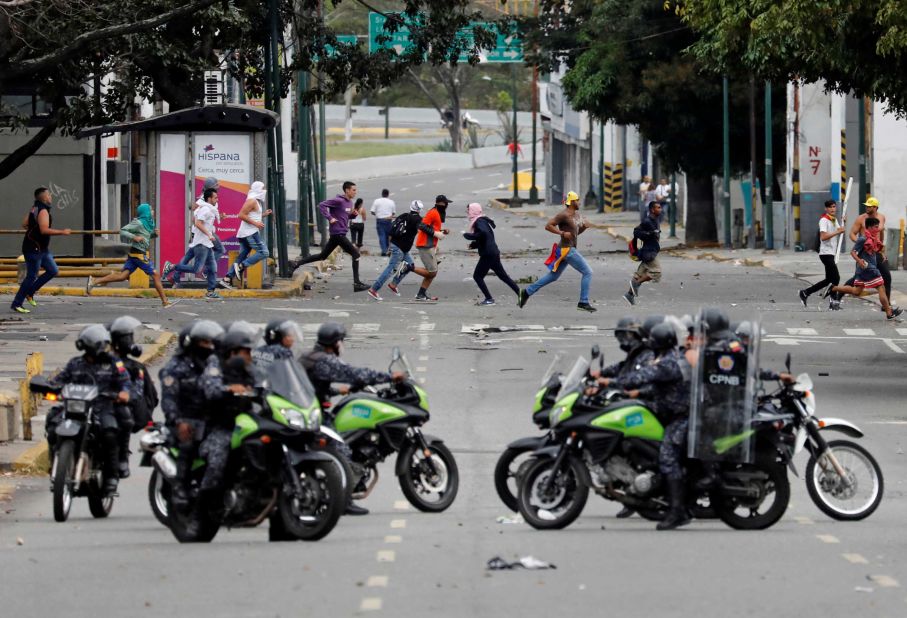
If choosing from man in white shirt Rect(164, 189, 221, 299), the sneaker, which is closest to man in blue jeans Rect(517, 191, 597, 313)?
the sneaker

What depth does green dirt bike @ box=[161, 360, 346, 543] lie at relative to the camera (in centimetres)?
1079

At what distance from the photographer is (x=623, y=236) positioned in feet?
181

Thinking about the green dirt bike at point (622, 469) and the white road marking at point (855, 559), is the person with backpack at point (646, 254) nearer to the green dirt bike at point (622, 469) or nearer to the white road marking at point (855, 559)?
the green dirt bike at point (622, 469)

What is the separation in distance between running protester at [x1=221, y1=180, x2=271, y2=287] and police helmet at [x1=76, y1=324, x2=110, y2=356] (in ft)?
55.3

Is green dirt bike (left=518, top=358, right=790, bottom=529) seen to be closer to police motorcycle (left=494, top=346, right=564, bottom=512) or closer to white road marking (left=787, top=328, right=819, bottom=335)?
police motorcycle (left=494, top=346, right=564, bottom=512)

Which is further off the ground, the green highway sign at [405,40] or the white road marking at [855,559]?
the green highway sign at [405,40]

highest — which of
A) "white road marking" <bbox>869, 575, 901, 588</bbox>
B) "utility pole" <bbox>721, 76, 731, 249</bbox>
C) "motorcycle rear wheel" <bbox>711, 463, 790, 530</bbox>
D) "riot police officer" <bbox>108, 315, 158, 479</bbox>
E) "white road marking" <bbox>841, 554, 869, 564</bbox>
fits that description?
"utility pole" <bbox>721, 76, 731, 249</bbox>

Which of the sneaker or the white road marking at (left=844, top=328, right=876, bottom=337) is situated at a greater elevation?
the sneaker

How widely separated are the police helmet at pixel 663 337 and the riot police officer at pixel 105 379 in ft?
11.2

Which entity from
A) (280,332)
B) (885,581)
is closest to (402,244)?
(280,332)

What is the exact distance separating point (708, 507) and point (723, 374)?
914mm

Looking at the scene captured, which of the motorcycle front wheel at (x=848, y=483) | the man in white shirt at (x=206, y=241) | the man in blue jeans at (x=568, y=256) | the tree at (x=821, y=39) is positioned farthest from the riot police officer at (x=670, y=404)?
the man in white shirt at (x=206, y=241)

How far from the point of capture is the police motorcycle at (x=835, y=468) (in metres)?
11.7

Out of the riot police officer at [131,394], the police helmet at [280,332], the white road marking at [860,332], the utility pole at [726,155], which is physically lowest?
the white road marking at [860,332]
